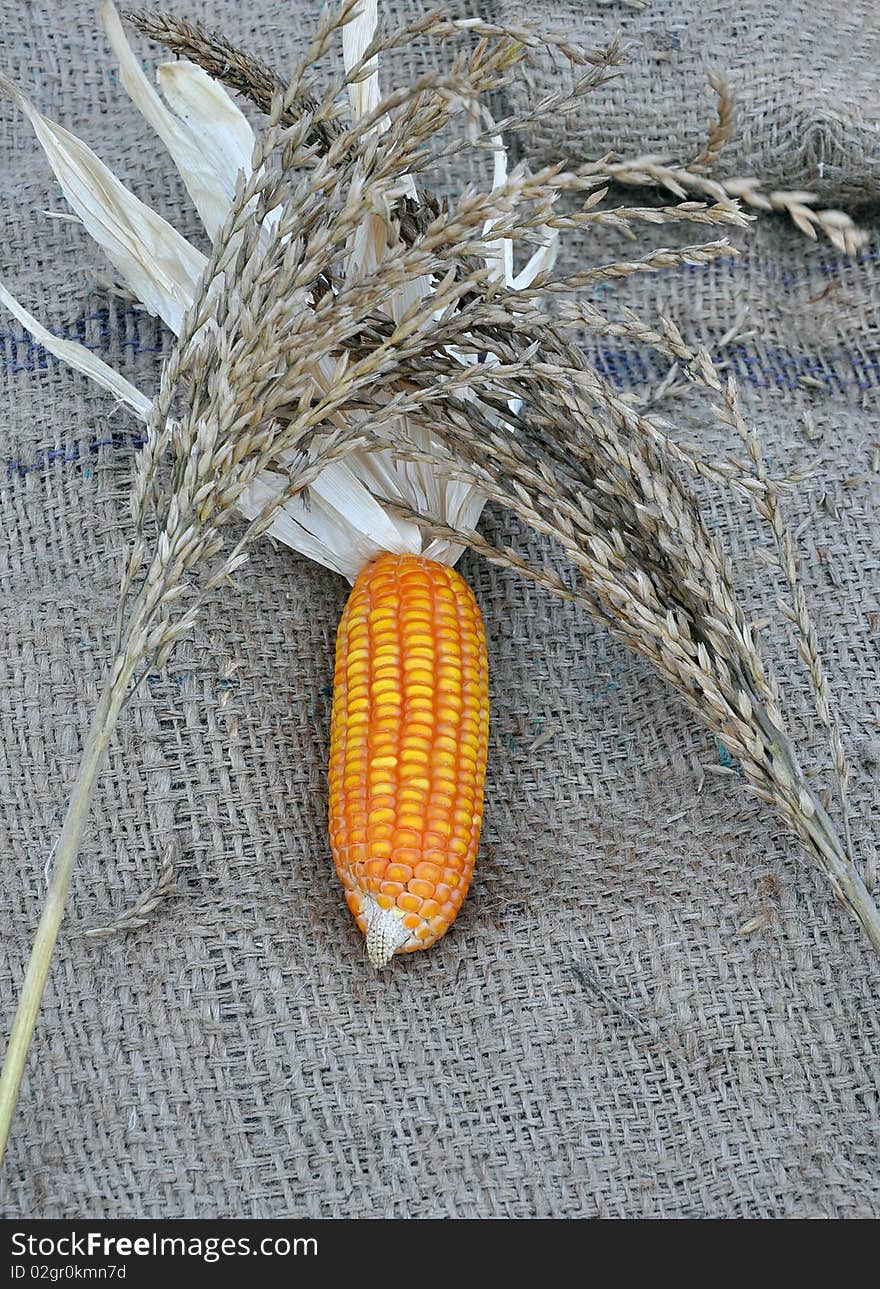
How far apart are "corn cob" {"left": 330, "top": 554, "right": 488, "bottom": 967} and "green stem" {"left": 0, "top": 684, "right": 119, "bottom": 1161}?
0.24 meters

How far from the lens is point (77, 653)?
107 cm

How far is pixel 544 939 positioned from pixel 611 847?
107mm

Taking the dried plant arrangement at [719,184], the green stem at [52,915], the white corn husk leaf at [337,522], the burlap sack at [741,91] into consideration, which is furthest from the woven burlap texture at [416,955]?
the dried plant arrangement at [719,184]

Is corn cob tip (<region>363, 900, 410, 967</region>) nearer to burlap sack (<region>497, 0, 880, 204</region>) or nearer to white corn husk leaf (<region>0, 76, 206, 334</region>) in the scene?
white corn husk leaf (<region>0, 76, 206, 334</region>)

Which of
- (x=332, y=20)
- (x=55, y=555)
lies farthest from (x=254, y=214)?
(x=55, y=555)

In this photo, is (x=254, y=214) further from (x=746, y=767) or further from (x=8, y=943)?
(x=8, y=943)

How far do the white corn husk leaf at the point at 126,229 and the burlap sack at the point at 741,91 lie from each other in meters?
0.47

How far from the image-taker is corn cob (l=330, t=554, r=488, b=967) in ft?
3.08

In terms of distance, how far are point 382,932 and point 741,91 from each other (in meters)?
0.98

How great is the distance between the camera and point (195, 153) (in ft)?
3.30

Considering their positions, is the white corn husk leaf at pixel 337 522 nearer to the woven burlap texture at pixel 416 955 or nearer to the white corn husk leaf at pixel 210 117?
the woven burlap texture at pixel 416 955

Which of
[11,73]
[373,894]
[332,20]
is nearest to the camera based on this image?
[332,20]

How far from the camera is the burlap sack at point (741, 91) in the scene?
4.17 feet

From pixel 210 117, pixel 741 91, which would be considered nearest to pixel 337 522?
pixel 210 117
